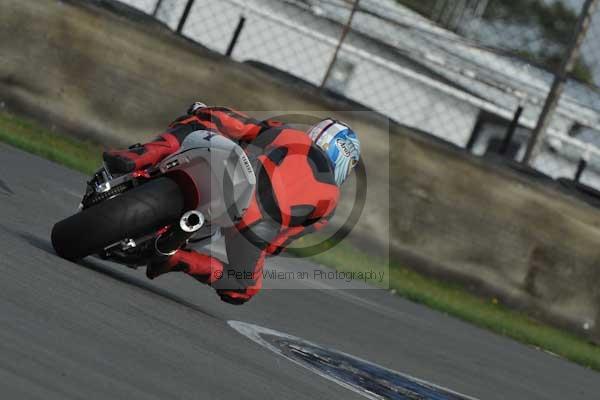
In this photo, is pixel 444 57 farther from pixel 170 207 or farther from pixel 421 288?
pixel 170 207

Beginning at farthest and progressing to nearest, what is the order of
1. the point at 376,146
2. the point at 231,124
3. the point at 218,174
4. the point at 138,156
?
1. the point at 376,146
2. the point at 231,124
3. the point at 138,156
4. the point at 218,174

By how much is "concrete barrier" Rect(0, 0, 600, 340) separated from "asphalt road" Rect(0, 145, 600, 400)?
3.12 feet

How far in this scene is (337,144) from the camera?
705 cm

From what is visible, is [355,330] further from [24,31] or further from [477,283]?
[24,31]

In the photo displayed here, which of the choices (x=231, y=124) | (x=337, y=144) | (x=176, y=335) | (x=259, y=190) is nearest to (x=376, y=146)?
(x=337, y=144)

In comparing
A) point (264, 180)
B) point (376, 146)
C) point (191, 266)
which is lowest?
point (191, 266)

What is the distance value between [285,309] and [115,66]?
4.67m

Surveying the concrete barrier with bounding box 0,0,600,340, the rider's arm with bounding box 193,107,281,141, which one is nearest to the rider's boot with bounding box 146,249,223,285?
the rider's arm with bounding box 193,107,281,141

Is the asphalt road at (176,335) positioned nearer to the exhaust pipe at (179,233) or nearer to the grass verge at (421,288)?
the exhaust pipe at (179,233)

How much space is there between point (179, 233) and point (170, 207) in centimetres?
20

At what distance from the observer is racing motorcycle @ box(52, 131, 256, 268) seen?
245 inches

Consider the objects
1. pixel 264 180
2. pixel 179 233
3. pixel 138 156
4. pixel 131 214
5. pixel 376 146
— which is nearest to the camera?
pixel 131 214

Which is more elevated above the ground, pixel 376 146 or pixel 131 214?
pixel 376 146

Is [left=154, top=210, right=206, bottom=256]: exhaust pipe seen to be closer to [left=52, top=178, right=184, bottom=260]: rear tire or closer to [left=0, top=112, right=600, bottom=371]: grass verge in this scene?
[left=52, top=178, right=184, bottom=260]: rear tire
